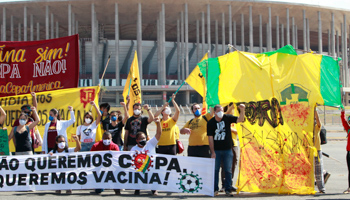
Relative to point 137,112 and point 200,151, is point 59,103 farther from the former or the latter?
point 200,151

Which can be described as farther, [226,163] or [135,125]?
[135,125]

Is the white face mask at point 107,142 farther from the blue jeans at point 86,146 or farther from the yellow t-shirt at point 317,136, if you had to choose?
the yellow t-shirt at point 317,136

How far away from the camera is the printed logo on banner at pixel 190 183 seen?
7.16 metres

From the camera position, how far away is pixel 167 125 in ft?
25.6

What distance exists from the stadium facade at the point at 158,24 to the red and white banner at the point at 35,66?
4216cm

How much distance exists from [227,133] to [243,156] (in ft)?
2.20

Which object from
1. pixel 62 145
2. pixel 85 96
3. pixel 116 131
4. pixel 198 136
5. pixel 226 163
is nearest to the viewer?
pixel 226 163

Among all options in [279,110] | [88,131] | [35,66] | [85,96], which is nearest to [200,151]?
[279,110]

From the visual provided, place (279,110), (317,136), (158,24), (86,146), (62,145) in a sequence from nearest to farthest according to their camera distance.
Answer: (317,136)
(279,110)
(62,145)
(86,146)
(158,24)

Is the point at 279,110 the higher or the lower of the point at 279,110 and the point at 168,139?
the higher

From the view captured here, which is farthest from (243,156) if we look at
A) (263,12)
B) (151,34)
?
(151,34)

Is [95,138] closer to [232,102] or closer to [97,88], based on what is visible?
[97,88]

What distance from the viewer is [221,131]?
720cm

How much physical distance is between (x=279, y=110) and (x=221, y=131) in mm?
1312
